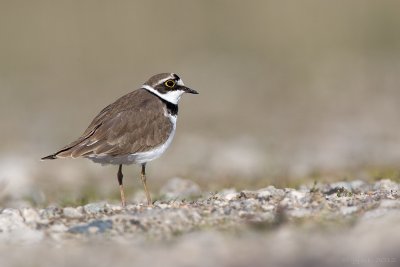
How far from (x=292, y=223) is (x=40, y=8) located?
89.6 ft

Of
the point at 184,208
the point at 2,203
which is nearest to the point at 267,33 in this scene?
the point at 2,203

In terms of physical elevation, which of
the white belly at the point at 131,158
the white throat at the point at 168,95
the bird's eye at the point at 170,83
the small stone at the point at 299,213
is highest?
the bird's eye at the point at 170,83

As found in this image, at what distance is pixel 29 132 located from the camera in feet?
67.0

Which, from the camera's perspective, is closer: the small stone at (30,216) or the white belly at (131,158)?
the small stone at (30,216)

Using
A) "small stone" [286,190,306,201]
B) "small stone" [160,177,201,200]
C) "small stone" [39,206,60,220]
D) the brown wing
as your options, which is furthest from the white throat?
"small stone" [39,206,60,220]

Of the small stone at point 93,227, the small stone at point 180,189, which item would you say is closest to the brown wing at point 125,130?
the small stone at point 180,189

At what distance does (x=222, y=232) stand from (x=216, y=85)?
19690mm

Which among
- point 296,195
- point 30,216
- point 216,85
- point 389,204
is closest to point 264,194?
point 296,195

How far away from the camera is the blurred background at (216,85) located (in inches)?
563

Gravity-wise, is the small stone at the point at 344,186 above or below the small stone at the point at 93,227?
above

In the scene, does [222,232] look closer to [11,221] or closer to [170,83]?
[11,221]

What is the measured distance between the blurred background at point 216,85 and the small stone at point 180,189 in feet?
0.99

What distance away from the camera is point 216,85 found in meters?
26.6

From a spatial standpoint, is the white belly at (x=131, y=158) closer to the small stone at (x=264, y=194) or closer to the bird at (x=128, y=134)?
the bird at (x=128, y=134)
